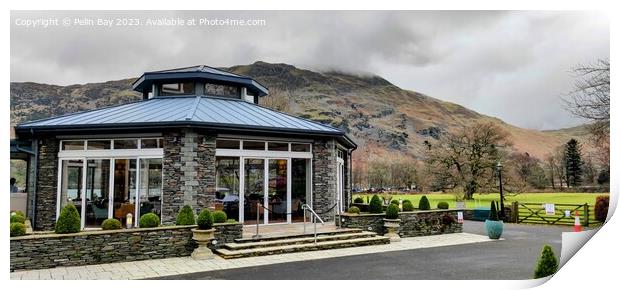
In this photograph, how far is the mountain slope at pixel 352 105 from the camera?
12.8m

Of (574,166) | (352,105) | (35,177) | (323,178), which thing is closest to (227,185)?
(323,178)

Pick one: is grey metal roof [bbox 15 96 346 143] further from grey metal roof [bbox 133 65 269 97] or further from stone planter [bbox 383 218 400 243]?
stone planter [bbox 383 218 400 243]

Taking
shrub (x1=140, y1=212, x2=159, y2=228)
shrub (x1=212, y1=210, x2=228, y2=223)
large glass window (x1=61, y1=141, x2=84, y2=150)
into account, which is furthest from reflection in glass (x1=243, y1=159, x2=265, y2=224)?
large glass window (x1=61, y1=141, x2=84, y2=150)

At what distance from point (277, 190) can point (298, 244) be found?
2.27 meters

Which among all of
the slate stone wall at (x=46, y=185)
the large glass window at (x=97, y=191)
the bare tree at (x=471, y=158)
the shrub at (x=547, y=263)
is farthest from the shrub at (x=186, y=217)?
the bare tree at (x=471, y=158)

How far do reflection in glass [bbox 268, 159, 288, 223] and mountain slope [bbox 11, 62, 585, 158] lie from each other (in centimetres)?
494

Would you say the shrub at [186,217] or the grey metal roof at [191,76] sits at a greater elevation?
the grey metal roof at [191,76]

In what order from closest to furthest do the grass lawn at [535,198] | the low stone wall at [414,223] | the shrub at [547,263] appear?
the shrub at [547,263] < the low stone wall at [414,223] < the grass lawn at [535,198]

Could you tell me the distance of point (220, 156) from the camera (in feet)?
35.1

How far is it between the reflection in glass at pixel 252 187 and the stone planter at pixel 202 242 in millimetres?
2352

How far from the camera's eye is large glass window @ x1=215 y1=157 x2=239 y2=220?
10.6 metres

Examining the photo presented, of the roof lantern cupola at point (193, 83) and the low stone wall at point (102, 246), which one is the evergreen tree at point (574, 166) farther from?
the low stone wall at point (102, 246)
